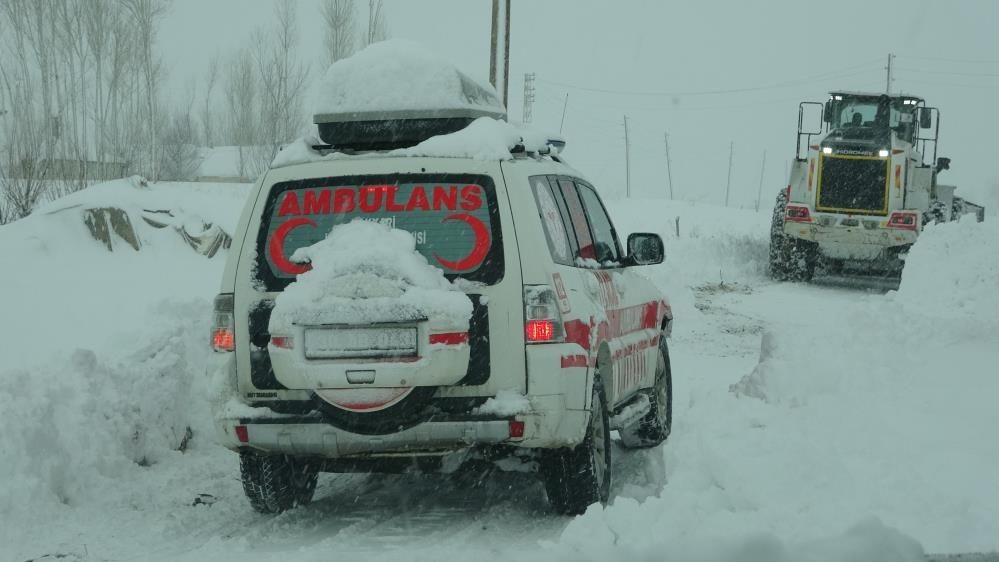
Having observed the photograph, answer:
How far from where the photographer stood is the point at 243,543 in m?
5.37

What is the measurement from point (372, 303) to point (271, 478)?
1.32 metres

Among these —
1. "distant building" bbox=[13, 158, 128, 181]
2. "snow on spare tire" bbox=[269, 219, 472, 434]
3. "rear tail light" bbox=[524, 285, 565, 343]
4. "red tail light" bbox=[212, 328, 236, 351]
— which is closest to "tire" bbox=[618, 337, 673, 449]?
"rear tail light" bbox=[524, 285, 565, 343]

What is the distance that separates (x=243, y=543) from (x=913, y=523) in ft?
9.76

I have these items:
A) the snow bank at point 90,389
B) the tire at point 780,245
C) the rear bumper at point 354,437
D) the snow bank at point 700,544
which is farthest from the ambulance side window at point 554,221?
the tire at point 780,245

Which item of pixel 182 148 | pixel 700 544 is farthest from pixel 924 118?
pixel 182 148

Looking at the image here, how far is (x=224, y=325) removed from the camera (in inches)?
216

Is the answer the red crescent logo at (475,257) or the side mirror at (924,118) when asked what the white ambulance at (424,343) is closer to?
the red crescent logo at (475,257)

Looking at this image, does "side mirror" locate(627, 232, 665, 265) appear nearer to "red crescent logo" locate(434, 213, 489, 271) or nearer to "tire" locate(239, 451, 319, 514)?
"red crescent logo" locate(434, 213, 489, 271)

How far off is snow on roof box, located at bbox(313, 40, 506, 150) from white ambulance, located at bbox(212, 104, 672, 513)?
0.13 ft

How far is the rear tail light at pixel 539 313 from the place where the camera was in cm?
527

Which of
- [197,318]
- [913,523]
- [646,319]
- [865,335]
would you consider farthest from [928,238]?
[913,523]

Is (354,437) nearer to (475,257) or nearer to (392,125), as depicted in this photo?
(475,257)

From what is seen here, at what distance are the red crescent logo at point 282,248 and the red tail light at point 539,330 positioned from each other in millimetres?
1075

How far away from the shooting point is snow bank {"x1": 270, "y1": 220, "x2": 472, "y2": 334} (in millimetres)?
5098
